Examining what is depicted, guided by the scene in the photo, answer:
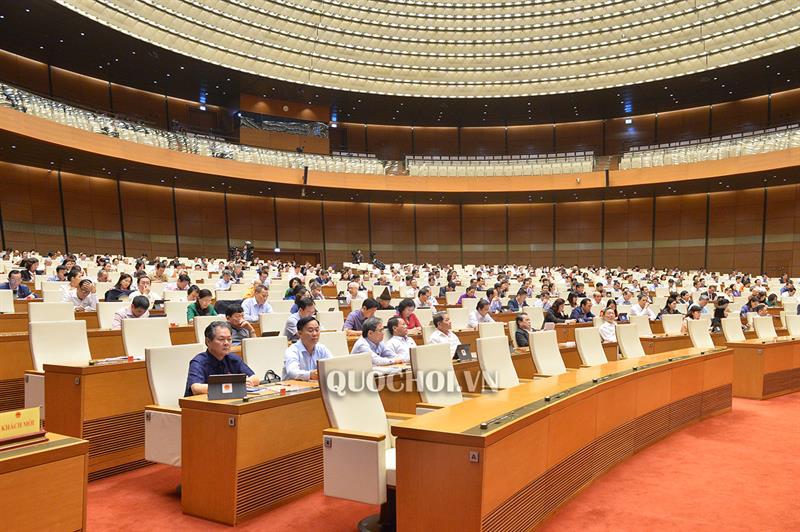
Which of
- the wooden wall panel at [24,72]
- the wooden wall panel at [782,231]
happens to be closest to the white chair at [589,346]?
the wooden wall panel at [24,72]

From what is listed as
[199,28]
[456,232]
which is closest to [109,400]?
[199,28]

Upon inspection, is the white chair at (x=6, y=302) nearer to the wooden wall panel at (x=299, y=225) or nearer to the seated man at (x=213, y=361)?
the seated man at (x=213, y=361)

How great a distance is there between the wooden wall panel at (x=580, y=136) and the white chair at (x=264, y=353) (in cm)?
2594

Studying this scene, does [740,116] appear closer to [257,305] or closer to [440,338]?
[257,305]

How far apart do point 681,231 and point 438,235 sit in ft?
35.0

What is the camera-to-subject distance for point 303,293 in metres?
7.50

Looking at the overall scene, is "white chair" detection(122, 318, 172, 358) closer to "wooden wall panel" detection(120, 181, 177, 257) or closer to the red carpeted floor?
the red carpeted floor

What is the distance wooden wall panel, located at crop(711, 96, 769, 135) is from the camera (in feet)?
80.1

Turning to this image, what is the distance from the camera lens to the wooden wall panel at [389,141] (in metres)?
29.4

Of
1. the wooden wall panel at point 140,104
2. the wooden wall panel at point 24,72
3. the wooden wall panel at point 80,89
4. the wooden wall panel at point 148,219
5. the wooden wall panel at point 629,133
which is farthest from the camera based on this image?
the wooden wall panel at point 629,133

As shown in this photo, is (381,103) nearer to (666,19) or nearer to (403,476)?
(666,19)

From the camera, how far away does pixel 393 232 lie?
28734 mm

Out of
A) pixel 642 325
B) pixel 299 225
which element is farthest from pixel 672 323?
pixel 299 225

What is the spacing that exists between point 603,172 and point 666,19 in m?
5.74
